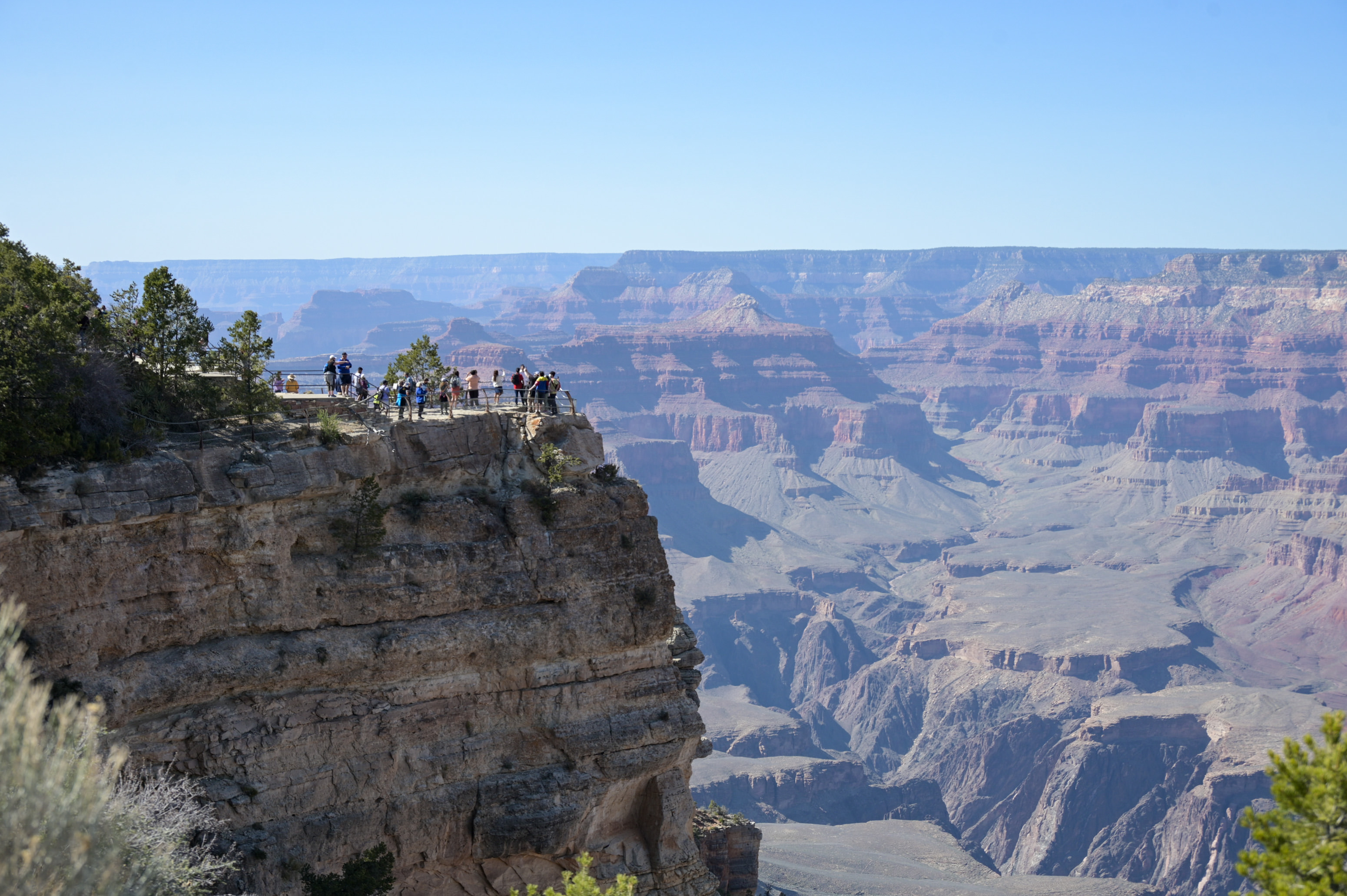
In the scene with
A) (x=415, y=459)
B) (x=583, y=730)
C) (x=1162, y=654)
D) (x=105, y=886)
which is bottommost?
(x=1162, y=654)

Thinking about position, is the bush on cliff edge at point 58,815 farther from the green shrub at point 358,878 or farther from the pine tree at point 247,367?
the pine tree at point 247,367

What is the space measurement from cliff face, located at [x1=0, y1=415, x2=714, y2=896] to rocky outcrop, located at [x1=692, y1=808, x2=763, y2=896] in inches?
690

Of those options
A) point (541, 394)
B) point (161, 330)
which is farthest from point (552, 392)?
point (161, 330)

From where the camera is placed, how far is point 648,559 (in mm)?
37781

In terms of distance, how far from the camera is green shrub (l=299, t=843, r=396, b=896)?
3030 cm

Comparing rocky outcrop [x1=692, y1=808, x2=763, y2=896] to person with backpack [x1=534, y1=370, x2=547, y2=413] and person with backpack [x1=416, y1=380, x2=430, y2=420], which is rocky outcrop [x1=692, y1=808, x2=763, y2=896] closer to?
person with backpack [x1=534, y1=370, x2=547, y2=413]

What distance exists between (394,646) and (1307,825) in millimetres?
Result: 21917

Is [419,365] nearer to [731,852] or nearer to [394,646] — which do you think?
[394,646]

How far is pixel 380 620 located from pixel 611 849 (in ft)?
34.5

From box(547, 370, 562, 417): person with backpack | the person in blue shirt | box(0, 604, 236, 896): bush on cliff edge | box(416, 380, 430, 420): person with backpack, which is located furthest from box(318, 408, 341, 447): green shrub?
box(0, 604, 236, 896): bush on cliff edge

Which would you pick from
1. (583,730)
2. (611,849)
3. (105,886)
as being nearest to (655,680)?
(583,730)

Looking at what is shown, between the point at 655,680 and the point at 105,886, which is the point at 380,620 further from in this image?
the point at 105,886

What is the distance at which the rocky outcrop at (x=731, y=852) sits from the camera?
55188mm

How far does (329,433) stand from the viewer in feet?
107
